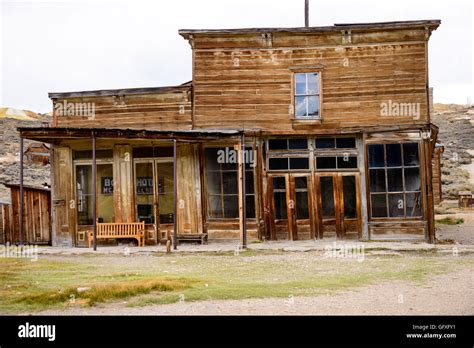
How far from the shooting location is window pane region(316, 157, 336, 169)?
21469 millimetres

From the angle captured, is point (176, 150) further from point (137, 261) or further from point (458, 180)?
point (458, 180)

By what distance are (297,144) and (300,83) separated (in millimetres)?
1896

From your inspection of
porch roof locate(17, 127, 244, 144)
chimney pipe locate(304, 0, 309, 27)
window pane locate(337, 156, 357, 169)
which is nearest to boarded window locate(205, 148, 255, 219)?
porch roof locate(17, 127, 244, 144)

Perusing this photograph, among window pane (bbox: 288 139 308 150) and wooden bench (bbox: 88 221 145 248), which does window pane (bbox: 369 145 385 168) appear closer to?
window pane (bbox: 288 139 308 150)

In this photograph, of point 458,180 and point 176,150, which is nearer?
point 176,150

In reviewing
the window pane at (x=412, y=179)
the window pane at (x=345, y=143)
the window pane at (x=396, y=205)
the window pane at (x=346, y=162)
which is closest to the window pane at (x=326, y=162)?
the window pane at (x=346, y=162)

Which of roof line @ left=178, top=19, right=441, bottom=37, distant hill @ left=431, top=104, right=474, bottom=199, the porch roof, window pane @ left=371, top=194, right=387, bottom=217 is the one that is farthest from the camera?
distant hill @ left=431, top=104, right=474, bottom=199

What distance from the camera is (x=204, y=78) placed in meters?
21.8

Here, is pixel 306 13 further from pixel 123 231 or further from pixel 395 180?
pixel 123 231

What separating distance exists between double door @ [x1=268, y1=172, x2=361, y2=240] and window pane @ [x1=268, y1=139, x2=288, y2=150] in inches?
34.3

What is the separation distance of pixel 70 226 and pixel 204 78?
6.25 meters

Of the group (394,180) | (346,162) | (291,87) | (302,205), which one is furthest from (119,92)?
(394,180)

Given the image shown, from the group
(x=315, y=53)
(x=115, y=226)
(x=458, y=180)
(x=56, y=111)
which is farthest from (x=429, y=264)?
(x=458, y=180)

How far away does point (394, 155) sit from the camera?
21.0 m
